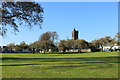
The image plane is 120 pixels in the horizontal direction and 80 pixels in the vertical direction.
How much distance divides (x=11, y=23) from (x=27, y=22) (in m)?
2.15

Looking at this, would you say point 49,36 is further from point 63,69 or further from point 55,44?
point 63,69

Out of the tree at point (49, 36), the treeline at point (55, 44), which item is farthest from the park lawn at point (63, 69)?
the tree at point (49, 36)

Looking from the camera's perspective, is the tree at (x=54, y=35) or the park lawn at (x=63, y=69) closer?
the park lawn at (x=63, y=69)

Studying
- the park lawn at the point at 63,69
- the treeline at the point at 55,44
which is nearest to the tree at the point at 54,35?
the treeline at the point at 55,44

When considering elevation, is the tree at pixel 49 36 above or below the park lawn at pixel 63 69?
above

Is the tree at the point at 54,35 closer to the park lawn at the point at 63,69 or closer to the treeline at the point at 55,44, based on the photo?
the treeline at the point at 55,44

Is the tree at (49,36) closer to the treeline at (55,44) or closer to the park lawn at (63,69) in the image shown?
the treeline at (55,44)

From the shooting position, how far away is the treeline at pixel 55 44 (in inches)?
3299

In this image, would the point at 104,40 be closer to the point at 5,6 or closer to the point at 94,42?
the point at 94,42

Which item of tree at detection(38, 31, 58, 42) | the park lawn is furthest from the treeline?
the park lawn

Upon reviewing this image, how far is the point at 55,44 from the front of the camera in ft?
296

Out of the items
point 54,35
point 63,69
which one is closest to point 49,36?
point 54,35

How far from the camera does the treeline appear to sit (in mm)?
83794

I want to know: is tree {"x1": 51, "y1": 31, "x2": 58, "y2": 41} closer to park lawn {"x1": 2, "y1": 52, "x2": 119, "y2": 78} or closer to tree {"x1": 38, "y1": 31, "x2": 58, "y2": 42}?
tree {"x1": 38, "y1": 31, "x2": 58, "y2": 42}
